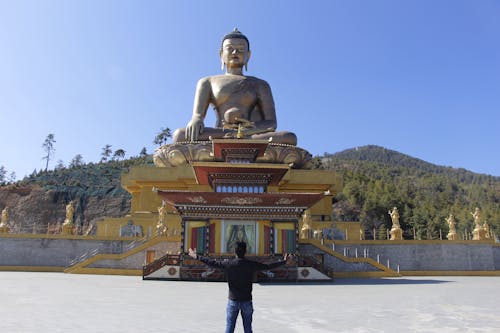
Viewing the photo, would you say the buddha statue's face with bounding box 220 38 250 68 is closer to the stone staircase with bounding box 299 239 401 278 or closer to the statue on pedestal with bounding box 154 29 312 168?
the statue on pedestal with bounding box 154 29 312 168

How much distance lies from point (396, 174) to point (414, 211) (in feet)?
199

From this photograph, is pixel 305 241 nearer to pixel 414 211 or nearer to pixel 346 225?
pixel 346 225

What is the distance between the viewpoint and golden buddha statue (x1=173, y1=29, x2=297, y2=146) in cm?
2272

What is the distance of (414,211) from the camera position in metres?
47.1

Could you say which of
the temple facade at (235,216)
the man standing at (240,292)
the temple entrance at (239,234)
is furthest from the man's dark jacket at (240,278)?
the temple entrance at (239,234)

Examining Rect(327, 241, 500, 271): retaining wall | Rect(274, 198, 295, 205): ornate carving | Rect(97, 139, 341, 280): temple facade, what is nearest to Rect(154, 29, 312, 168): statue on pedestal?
Rect(97, 139, 341, 280): temple facade

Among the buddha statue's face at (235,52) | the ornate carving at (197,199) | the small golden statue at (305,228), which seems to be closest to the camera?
the ornate carving at (197,199)

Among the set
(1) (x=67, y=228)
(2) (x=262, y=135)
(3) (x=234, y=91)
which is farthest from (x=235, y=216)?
(3) (x=234, y=91)

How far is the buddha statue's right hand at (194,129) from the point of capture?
22094 mm

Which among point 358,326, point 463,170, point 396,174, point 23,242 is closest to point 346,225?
point 23,242

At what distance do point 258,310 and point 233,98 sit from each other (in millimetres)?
18019

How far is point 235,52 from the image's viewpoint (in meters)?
25.1

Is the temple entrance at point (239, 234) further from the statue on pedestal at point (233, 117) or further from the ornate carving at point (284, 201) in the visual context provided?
the statue on pedestal at point (233, 117)

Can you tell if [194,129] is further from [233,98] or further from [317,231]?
[317,231]
